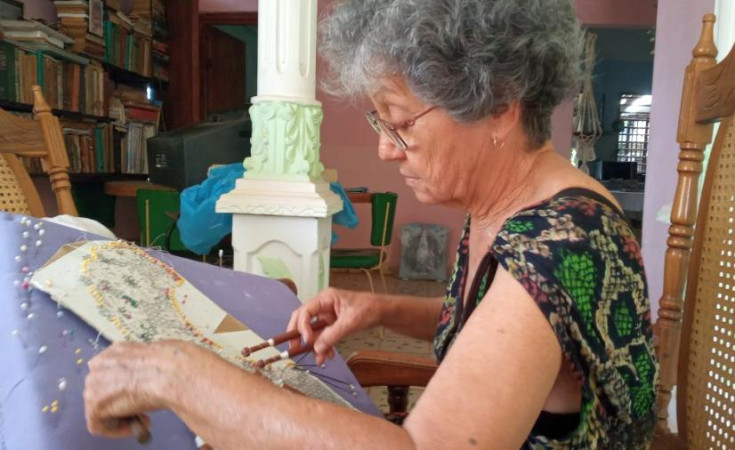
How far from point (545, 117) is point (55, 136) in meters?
1.22

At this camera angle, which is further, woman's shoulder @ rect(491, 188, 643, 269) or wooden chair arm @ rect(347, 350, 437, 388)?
wooden chair arm @ rect(347, 350, 437, 388)

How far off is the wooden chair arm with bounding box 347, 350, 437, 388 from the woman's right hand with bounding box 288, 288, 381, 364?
128 mm

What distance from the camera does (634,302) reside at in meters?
0.69

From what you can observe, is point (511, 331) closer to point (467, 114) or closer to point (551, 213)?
point (551, 213)

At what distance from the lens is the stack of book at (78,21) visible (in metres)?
3.81

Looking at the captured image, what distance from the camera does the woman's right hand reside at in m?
0.92

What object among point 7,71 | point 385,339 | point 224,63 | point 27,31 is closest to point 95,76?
point 27,31

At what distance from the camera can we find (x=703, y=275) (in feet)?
3.07

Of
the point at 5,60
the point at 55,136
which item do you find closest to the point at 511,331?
the point at 55,136

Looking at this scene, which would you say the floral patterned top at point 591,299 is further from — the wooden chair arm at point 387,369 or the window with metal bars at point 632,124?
the window with metal bars at point 632,124

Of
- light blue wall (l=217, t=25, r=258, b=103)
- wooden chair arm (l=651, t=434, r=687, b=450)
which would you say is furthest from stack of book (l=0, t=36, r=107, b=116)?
wooden chair arm (l=651, t=434, r=687, b=450)

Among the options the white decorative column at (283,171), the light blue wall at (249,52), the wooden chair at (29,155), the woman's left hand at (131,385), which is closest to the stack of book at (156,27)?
the light blue wall at (249,52)

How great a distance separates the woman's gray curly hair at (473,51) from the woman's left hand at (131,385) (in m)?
0.43

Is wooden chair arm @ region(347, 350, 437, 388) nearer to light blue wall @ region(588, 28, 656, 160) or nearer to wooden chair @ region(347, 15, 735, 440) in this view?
wooden chair @ region(347, 15, 735, 440)
